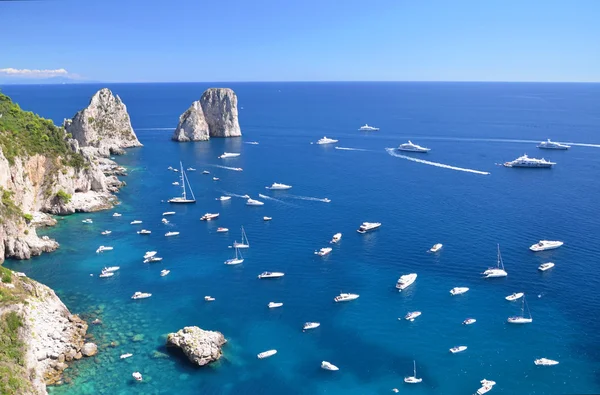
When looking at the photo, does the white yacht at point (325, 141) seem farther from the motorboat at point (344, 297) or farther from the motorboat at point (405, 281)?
the motorboat at point (344, 297)

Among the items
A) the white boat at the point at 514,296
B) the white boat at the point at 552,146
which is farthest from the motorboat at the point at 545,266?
the white boat at the point at 552,146

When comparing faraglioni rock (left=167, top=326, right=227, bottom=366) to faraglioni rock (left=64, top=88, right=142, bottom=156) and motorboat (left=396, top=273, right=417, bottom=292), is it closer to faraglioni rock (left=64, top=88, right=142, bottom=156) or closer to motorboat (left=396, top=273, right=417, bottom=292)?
motorboat (left=396, top=273, right=417, bottom=292)

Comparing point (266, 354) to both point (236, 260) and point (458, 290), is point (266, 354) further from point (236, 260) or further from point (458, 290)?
point (458, 290)

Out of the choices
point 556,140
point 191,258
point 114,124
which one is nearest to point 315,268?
point 191,258

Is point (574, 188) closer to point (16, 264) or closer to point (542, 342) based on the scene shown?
point (542, 342)

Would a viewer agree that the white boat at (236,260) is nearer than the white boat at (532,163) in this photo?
Yes

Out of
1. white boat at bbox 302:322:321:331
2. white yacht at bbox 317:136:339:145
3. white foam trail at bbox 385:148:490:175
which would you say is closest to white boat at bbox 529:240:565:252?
white boat at bbox 302:322:321:331

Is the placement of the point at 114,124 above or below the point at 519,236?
above
